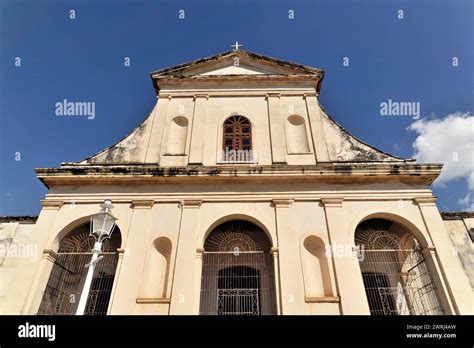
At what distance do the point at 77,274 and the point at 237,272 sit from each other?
14.2ft

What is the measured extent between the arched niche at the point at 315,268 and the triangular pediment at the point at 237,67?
603 cm

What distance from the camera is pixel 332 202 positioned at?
8.29 meters

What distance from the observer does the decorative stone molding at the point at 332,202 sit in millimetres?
8258

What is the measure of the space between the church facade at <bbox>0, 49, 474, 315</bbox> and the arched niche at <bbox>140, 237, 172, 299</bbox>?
3cm

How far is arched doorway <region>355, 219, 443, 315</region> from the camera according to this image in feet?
26.3

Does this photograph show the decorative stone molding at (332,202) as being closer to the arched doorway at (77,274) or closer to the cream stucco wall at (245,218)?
the cream stucco wall at (245,218)

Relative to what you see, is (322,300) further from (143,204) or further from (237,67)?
(237,67)

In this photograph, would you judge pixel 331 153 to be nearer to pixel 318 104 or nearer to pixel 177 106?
pixel 318 104

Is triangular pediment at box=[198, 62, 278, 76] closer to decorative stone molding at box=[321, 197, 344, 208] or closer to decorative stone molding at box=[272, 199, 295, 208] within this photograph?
decorative stone molding at box=[272, 199, 295, 208]

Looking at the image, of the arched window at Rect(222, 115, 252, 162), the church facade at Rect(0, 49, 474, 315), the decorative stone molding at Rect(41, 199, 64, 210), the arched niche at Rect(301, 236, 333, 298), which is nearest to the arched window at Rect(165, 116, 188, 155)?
the church facade at Rect(0, 49, 474, 315)

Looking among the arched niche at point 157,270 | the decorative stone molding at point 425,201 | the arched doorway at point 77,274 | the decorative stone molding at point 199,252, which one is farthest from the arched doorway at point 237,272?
the decorative stone molding at point 425,201

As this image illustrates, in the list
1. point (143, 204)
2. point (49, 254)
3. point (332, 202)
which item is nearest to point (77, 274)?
point (49, 254)

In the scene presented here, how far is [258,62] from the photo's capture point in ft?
37.9

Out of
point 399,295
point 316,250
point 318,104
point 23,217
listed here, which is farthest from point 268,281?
point 23,217
